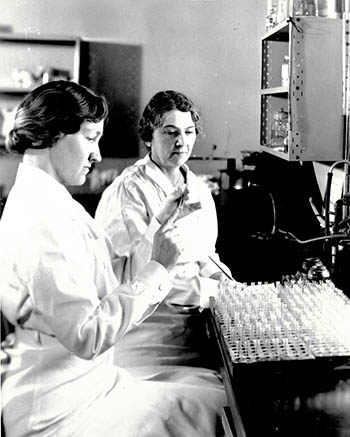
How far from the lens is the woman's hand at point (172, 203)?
1.77 meters

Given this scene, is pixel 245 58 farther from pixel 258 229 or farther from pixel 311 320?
pixel 311 320

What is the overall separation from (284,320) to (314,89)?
120 centimetres

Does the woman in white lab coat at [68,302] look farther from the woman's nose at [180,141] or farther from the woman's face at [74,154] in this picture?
the woman's nose at [180,141]

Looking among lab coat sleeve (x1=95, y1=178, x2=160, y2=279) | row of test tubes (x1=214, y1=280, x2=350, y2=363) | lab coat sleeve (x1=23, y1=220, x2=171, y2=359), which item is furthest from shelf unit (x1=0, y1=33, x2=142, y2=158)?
lab coat sleeve (x1=23, y1=220, x2=171, y2=359)

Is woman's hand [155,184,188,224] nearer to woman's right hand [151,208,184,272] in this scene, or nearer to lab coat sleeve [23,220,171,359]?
woman's right hand [151,208,184,272]

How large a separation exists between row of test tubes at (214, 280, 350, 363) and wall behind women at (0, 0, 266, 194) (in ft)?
3.62

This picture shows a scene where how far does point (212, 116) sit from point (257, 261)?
741 millimetres

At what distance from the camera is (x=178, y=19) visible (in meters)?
2.46

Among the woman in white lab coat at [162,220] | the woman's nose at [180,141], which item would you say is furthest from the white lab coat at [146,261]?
the woman's nose at [180,141]

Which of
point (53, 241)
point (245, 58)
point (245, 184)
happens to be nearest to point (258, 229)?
point (245, 184)

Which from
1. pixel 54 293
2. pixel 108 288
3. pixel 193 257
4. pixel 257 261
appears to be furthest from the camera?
pixel 257 261

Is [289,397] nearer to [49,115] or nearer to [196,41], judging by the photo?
[49,115]

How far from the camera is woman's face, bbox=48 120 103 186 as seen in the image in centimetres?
134

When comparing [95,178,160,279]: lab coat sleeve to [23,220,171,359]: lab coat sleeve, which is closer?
[23,220,171,359]: lab coat sleeve
